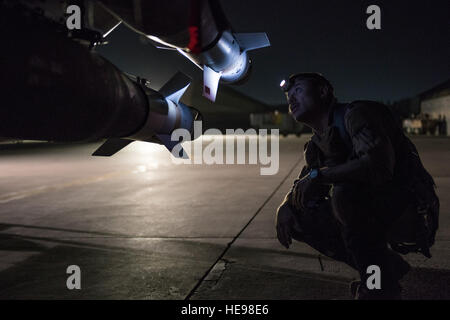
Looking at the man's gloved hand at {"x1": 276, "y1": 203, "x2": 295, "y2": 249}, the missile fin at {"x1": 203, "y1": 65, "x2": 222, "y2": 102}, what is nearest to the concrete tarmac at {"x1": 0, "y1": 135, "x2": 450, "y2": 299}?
the man's gloved hand at {"x1": 276, "y1": 203, "x2": 295, "y2": 249}

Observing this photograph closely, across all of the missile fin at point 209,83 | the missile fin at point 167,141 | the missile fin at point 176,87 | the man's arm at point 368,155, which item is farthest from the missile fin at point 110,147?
the man's arm at point 368,155

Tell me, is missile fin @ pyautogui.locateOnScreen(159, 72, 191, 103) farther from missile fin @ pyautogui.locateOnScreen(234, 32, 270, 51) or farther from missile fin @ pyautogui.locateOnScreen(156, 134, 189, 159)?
missile fin @ pyautogui.locateOnScreen(234, 32, 270, 51)

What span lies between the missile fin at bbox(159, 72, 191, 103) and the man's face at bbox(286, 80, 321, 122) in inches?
31.1

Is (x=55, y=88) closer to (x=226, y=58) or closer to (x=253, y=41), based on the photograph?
(x=226, y=58)

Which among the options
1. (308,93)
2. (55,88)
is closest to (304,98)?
(308,93)

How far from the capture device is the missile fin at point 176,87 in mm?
3224

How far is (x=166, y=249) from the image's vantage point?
15.8ft

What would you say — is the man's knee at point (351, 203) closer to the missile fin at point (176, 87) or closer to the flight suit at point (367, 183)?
the flight suit at point (367, 183)

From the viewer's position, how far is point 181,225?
6023mm

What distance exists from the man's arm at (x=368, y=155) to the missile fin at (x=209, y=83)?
0.97 meters

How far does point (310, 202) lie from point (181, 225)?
3080 millimetres

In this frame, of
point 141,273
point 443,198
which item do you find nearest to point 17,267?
point 141,273

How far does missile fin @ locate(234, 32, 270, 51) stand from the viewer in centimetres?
344
